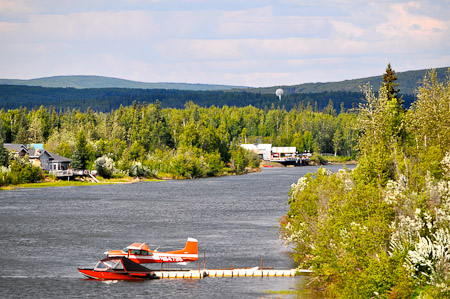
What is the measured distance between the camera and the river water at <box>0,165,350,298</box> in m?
47.7

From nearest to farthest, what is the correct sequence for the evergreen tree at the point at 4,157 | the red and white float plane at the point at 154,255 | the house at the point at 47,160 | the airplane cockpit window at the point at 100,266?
the airplane cockpit window at the point at 100,266 < the red and white float plane at the point at 154,255 < the evergreen tree at the point at 4,157 < the house at the point at 47,160

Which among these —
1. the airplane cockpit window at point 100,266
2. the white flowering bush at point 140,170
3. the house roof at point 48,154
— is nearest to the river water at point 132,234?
the airplane cockpit window at point 100,266

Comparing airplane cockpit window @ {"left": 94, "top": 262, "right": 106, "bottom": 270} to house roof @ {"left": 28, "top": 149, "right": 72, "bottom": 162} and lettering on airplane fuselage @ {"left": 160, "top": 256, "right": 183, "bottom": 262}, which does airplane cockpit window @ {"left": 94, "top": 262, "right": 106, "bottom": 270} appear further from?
house roof @ {"left": 28, "top": 149, "right": 72, "bottom": 162}

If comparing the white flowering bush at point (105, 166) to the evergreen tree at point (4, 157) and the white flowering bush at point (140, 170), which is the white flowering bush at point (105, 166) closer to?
the white flowering bush at point (140, 170)

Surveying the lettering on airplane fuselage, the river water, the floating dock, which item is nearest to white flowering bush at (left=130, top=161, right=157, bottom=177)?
the river water

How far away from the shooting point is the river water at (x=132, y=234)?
4769 centimetres

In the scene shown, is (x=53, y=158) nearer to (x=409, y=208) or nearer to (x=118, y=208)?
(x=118, y=208)

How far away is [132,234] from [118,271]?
832 inches

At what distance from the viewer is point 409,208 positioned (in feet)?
117

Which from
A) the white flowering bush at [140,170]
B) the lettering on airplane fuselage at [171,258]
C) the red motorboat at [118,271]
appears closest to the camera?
the red motorboat at [118,271]

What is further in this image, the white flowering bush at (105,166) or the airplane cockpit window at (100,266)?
the white flowering bush at (105,166)

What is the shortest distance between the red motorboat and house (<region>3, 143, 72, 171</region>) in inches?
3562

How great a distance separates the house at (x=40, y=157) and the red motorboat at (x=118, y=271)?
90.5 meters

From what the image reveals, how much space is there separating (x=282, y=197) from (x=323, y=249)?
7445 cm
